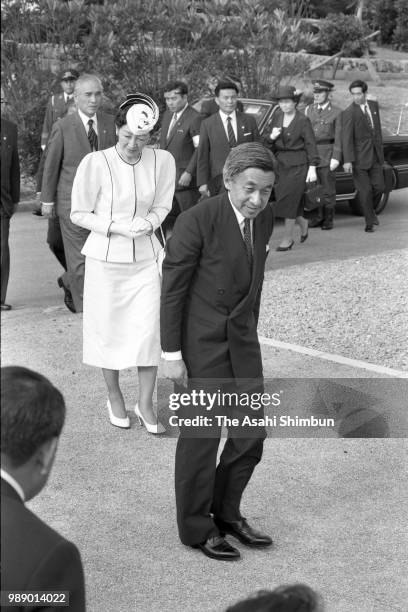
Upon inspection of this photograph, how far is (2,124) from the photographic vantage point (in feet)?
31.2

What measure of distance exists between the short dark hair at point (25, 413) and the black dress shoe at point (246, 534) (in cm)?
288

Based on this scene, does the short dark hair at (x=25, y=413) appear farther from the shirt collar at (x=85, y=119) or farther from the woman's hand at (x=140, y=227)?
the shirt collar at (x=85, y=119)

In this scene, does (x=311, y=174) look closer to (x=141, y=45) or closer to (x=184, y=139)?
(x=184, y=139)

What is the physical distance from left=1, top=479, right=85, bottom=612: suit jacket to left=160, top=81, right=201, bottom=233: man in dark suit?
10.2 meters

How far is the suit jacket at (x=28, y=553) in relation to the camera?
218 cm

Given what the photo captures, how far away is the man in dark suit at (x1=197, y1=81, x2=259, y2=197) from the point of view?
12.0 m

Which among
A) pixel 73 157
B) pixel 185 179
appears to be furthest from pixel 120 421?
pixel 185 179

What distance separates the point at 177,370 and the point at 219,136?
24.4 feet

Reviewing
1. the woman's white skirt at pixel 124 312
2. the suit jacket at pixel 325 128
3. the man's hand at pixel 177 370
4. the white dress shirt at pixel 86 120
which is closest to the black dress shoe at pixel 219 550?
the man's hand at pixel 177 370

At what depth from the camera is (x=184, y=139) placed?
41.7ft

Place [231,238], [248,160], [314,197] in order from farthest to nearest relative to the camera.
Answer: [314,197] → [231,238] → [248,160]

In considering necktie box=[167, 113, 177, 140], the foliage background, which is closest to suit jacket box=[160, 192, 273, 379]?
necktie box=[167, 113, 177, 140]

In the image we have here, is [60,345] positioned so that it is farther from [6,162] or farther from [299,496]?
[299,496]

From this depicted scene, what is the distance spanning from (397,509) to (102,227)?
89.6 inches
